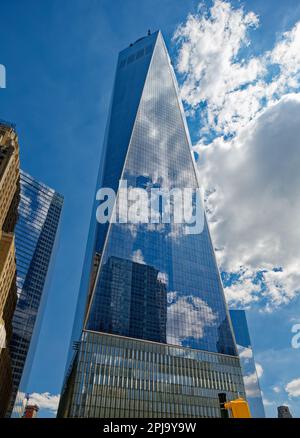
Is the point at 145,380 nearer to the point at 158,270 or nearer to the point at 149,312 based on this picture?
the point at 149,312

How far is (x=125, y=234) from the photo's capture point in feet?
394

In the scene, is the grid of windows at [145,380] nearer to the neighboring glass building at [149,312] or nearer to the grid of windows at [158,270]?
the neighboring glass building at [149,312]

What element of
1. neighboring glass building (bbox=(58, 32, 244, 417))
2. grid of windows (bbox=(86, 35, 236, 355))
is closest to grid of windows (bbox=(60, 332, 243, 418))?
neighboring glass building (bbox=(58, 32, 244, 417))

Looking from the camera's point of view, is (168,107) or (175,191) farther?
(168,107)

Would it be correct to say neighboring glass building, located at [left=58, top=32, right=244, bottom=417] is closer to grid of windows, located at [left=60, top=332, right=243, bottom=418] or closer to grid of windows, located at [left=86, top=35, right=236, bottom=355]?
grid of windows, located at [left=60, top=332, right=243, bottom=418]

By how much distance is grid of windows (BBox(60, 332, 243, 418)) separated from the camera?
84.6 m

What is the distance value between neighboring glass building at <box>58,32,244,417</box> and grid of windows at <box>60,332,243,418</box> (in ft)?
0.84

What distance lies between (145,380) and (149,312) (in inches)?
865

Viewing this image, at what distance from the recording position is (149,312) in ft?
360
